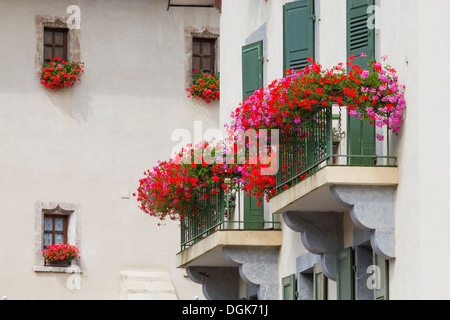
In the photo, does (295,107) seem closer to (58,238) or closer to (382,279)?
(382,279)

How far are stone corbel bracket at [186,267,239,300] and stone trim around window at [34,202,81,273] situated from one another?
227 inches

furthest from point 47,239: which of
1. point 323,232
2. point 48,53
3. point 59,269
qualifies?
point 323,232

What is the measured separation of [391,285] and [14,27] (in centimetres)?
1347

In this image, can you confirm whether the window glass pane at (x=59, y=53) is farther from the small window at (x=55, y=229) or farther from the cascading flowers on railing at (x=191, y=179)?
the cascading flowers on railing at (x=191, y=179)

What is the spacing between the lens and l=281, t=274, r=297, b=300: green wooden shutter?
51.4ft

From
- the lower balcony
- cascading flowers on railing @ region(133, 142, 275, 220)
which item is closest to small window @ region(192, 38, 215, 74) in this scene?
cascading flowers on railing @ region(133, 142, 275, 220)

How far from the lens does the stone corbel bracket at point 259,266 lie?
16203 millimetres

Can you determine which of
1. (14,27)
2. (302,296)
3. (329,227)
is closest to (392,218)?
(329,227)

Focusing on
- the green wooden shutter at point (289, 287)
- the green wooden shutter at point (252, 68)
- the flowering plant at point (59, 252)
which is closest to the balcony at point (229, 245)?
the green wooden shutter at point (289, 287)

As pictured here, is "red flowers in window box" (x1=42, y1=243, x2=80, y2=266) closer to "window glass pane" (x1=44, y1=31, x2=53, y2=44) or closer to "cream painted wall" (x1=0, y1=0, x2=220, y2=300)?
"cream painted wall" (x1=0, y1=0, x2=220, y2=300)

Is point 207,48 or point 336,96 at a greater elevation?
point 207,48

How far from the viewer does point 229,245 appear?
52.9ft

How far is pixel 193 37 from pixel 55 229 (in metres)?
4.54

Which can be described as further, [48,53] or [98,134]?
[48,53]
